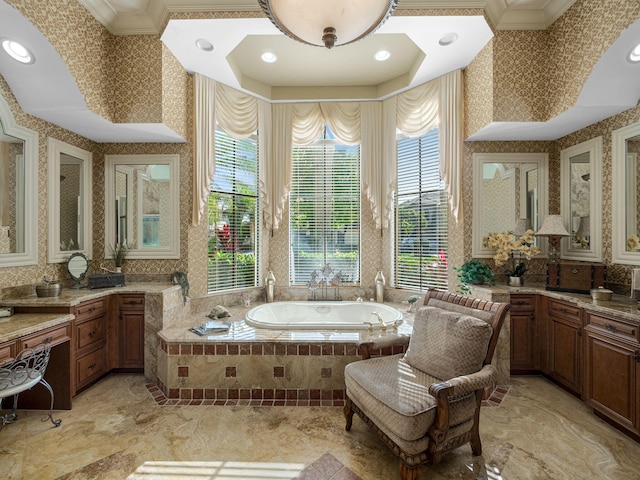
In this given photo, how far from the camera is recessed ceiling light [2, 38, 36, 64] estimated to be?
2.36 meters

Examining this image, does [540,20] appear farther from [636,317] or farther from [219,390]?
[219,390]

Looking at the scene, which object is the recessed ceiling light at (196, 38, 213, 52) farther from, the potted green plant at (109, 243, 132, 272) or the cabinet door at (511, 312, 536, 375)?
the cabinet door at (511, 312, 536, 375)

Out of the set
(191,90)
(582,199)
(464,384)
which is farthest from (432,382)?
(191,90)

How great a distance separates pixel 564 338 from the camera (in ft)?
9.14

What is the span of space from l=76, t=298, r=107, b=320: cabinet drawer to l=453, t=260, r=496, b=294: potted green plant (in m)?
3.66

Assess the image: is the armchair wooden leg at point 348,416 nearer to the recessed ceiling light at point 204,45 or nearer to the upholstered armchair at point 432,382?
the upholstered armchair at point 432,382

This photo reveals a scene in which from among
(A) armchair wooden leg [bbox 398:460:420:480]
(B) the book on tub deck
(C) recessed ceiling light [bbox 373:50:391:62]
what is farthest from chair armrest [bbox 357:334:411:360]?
(C) recessed ceiling light [bbox 373:50:391:62]

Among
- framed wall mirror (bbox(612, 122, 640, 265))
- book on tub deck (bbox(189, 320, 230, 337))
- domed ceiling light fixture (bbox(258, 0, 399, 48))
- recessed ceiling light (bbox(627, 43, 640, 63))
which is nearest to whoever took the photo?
domed ceiling light fixture (bbox(258, 0, 399, 48))

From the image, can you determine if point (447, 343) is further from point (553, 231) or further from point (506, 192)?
point (506, 192)

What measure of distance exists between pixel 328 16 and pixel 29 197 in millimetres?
3156

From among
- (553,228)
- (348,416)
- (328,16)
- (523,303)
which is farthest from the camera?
(553,228)

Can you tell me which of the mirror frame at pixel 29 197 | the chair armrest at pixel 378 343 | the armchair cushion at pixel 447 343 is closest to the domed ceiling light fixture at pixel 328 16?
the armchair cushion at pixel 447 343

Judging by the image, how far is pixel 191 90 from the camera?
3.46 meters

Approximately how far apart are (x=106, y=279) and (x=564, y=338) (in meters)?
4.48
